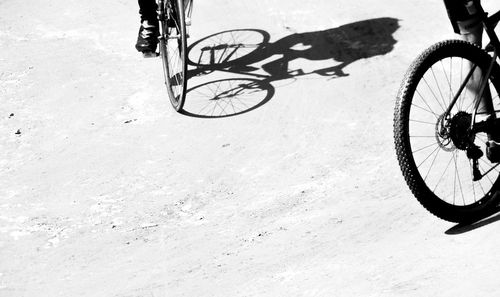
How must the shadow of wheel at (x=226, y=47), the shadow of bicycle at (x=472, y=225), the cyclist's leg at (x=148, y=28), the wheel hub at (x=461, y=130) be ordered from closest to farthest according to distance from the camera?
the wheel hub at (x=461, y=130) → the shadow of bicycle at (x=472, y=225) → the cyclist's leg at (x=148, y=28) → the shadow of wheel at (x=226, y=47)

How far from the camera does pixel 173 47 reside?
842cm

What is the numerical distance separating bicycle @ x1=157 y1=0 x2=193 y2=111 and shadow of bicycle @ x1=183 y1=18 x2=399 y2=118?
140 millimetres

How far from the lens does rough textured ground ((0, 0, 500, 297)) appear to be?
4.98m

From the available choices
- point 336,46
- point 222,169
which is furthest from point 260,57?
point 222,169

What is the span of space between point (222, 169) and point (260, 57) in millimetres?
1979

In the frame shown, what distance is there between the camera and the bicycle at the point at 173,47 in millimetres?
7344

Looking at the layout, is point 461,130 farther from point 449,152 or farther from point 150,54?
point 150,54

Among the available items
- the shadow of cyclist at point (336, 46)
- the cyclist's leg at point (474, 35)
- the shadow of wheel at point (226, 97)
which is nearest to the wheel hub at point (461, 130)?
the cyclist's leg at point (474, 35)

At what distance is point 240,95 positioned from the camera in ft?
25.8

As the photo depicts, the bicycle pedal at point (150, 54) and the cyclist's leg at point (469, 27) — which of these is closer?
the cyclist's leg at point (469, 27)

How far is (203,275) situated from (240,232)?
657mm

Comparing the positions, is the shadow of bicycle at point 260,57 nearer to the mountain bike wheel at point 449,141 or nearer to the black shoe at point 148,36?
the black shoe at point 148,36

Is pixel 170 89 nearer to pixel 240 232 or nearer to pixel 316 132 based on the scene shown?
pixel 316 132

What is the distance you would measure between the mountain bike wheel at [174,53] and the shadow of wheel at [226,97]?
0.42 ft
